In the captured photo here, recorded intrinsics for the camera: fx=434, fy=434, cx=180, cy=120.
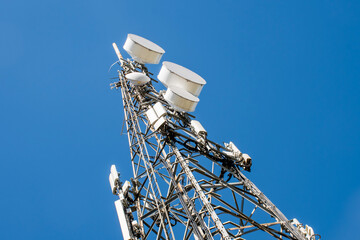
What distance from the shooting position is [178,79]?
48.9 ft

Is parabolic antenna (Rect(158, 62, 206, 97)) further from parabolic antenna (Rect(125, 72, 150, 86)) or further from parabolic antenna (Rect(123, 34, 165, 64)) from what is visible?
parabolic antenna (Rect(123, 34, 165, 64))

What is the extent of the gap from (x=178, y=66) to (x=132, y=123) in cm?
288

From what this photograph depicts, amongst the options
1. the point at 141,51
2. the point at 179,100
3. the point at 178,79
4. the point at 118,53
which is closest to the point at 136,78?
the point at 178,79

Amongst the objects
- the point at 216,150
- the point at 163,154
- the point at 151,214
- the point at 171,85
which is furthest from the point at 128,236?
the point at 171,85

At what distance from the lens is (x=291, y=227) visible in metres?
10.5

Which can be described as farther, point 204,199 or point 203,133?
point 203,133

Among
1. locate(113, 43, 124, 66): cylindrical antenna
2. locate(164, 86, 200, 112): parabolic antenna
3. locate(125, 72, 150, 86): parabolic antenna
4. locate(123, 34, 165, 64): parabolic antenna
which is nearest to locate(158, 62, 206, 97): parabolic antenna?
locate(125, 72, 150, 86): parabolic antenna

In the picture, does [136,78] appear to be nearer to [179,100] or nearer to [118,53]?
[179,100]

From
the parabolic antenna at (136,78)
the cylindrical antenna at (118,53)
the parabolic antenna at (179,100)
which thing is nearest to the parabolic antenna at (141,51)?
the cylindrical antenna at (118,53)

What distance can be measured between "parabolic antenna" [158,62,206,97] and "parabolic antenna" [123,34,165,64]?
2.32m

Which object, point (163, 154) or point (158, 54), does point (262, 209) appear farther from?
point (158, 54)

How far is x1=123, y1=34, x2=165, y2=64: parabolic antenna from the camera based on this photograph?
683 inches

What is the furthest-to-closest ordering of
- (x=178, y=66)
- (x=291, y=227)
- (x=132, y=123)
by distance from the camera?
(x=178, y=66) < (x=132, y=123) < (x=291, y=227)

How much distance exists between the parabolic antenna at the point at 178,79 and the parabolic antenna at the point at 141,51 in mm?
2325
